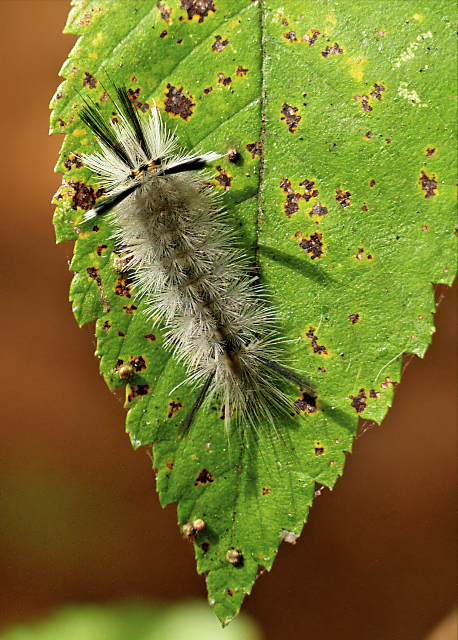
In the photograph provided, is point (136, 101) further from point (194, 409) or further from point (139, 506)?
point (139, 506)

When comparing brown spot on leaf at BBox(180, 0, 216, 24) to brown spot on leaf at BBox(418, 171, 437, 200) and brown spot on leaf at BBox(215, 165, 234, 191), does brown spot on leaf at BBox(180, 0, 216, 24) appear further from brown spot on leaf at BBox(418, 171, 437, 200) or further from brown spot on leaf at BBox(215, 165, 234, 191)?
brown spot on leaf at BBox(418, 171, 437, 200)

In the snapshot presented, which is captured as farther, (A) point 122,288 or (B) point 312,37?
(A) point 122,288

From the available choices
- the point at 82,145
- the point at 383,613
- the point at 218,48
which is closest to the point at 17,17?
the point at 82,145

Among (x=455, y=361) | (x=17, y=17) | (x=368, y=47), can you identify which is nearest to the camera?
(x=368, y=47)

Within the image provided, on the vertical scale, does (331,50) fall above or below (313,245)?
above

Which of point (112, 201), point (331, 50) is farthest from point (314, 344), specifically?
point (331, 50)

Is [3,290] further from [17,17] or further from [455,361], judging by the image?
[455,361]

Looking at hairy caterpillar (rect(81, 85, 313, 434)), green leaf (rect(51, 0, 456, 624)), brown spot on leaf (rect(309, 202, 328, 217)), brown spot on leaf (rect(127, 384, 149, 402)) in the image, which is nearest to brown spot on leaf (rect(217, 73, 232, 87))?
green leaf (rect(51, 0, 456, 624))
